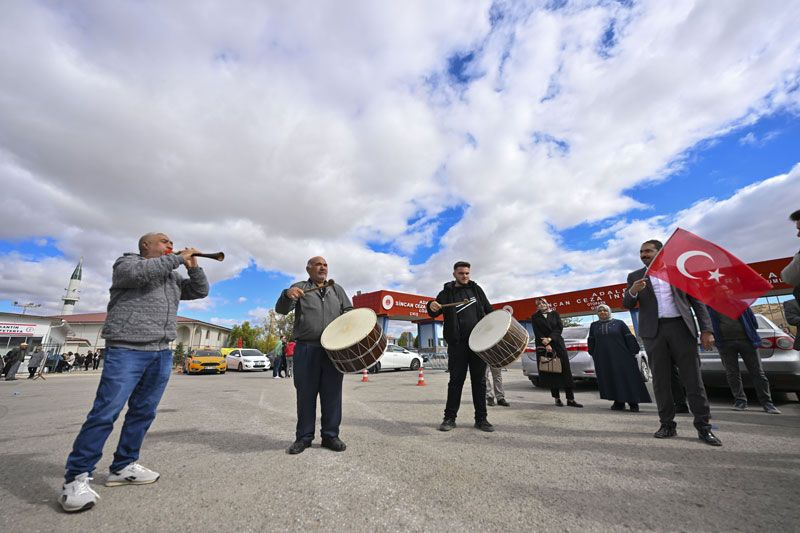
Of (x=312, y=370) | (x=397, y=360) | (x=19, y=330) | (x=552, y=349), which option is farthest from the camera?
(x=19, y=330)

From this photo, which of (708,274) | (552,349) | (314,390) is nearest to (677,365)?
(708,274)

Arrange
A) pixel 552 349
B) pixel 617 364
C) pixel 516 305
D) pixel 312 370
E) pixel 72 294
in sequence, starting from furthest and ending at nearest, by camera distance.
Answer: pixel 72 294 → pixel 516 305 → pixel 552 349 → pixel 617 364 → pixel 312 370

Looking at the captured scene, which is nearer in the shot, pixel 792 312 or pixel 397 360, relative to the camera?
pixel 792 312

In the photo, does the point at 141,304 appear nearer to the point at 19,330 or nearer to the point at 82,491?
the point at 82,491

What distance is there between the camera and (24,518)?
2.12 m

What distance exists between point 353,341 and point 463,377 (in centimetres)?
172

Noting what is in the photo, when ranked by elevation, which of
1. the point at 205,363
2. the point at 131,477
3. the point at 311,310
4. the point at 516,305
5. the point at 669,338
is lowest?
the point at 131,477

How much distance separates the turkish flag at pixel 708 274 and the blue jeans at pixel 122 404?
486cm

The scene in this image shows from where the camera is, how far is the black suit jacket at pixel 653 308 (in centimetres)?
396

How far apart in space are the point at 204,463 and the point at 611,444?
12.3 feet

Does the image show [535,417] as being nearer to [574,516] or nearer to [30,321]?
[574,516]

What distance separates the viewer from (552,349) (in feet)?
21.4

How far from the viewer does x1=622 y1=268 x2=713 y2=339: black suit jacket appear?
3957 millimetres

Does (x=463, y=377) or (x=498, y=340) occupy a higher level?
(x=498, y=340)
